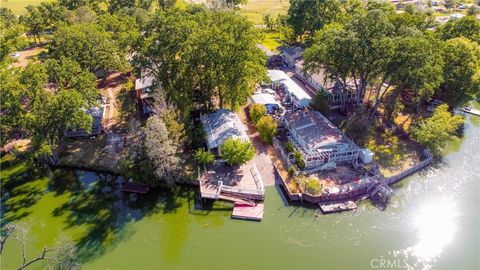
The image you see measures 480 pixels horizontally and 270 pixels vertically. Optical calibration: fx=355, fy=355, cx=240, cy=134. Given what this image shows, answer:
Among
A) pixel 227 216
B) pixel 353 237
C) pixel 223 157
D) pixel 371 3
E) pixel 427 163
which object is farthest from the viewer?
pixel 371 3

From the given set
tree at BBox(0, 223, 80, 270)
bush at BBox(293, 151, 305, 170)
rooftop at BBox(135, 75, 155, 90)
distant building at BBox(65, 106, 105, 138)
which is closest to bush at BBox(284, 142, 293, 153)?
bush at BBox(293, 151, 305, 170)

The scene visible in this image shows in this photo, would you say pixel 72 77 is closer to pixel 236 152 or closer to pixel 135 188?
pixel 135 188

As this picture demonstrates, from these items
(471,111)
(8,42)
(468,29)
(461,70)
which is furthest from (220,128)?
(468,29)

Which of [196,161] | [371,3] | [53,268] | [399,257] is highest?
[371,3]

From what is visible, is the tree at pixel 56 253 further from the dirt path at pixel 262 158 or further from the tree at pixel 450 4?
the tree at pixel 450 4

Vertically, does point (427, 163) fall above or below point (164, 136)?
below

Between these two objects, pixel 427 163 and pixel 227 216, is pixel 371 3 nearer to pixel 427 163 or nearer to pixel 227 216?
pixel 427 163

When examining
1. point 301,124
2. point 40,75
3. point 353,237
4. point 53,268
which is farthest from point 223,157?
point 40,75

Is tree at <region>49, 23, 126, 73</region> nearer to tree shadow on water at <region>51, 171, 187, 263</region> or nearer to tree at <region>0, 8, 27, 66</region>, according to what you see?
tree at <region>0, 8, 27, 66</region>
